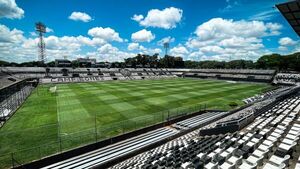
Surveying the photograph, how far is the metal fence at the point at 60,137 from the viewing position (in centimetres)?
1406

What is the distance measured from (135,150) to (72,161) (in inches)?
191

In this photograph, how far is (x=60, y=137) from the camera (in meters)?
16.1

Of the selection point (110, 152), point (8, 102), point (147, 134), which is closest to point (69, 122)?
point (110, 152)

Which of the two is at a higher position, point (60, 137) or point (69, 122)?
point (60, 137)

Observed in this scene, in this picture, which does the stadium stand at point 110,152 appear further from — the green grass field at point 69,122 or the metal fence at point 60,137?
the green grass field at point 69,122

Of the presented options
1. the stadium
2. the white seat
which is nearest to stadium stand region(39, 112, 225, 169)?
the stadium

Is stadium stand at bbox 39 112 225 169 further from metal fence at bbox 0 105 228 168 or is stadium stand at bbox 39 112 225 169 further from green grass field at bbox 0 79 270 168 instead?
green grass field at bbox 0 79 270 168

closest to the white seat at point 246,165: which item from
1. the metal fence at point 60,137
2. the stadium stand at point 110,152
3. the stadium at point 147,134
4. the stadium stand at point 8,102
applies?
the stadium at point 147,134

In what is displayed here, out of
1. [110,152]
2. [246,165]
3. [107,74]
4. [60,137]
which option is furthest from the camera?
[107,74]

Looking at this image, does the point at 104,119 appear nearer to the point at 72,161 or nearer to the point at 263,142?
the point at 72,161

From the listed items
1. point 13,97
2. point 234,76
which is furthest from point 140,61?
point 13,97

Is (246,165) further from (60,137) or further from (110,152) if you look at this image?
(60,137)

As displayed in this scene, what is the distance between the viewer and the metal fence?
46.1 ft

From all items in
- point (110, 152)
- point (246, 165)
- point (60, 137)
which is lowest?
point (110, 152)
